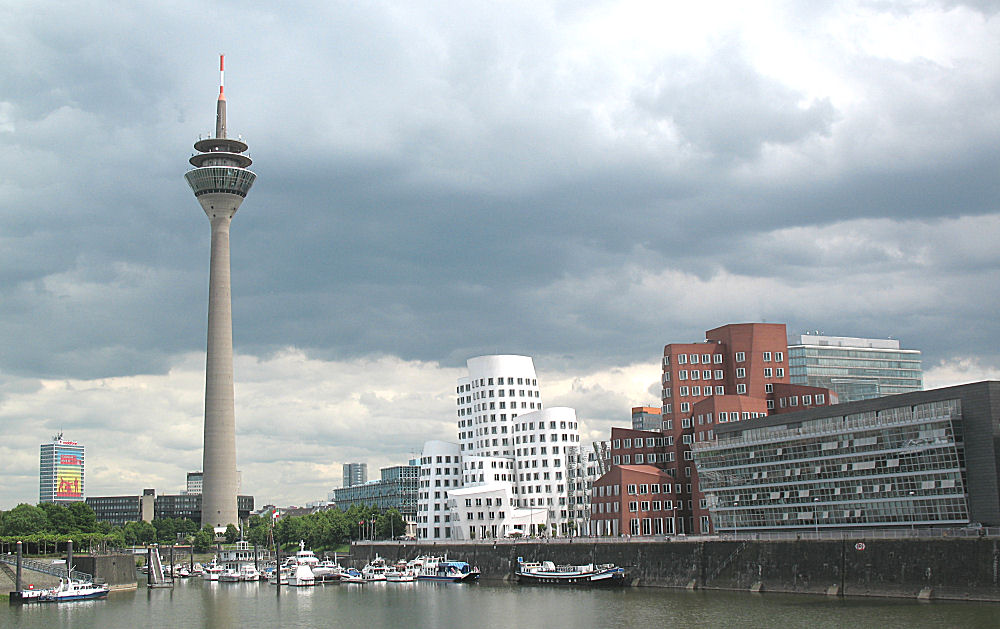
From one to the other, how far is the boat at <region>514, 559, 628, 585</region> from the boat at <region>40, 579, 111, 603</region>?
54407mm

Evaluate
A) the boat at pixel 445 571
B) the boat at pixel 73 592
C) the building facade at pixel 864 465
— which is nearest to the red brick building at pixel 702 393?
the building facade at pixel 864 465

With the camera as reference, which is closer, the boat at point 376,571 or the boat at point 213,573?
the boat at point 376,571

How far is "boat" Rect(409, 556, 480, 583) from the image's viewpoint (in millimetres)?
153375

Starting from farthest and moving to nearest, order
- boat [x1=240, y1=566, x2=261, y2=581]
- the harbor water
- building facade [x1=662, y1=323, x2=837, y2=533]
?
1. boat [x1=240, y1=566, x2=261, y2=581]
2. building facade [x1=662, y1=323, x2=837, y2=533]
3. the harbor water

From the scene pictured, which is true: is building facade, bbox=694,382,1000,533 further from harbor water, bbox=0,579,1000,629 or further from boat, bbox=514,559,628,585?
boat, bbox=514,559,628,585

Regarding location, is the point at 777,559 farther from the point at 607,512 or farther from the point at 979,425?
the point at 607,512

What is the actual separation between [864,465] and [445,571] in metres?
67.6

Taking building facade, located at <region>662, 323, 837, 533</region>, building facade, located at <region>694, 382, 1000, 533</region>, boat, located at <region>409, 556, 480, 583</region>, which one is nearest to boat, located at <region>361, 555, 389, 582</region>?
boat, located at <region>409, 556, 480, 583</region>

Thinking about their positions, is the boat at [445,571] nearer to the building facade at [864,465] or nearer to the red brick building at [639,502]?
the red brick building at [639,502]

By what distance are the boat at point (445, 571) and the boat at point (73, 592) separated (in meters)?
48.1

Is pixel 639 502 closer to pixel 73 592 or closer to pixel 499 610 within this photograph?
pixel 499 610

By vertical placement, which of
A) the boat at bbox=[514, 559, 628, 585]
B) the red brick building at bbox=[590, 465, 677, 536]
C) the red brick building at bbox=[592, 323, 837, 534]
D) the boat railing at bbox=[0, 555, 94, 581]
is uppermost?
the red brick building at bbox=[592, 323, 837, 534]

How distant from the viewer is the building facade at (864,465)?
4099 inches

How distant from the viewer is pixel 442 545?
17700 centimetres
